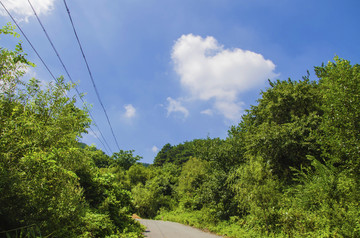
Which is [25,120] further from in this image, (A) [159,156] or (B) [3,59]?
(A) [159,156]

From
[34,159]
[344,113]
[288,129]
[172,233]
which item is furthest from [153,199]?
[34,159]

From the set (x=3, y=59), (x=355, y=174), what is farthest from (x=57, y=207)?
(x=355, y=174)

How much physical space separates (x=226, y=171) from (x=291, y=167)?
8.07 meters

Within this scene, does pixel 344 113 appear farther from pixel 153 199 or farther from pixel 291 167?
pixel 153 199

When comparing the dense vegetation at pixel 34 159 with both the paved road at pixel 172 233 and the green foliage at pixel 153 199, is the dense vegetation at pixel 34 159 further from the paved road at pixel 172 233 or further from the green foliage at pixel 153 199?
the green foliage at pixel 153 199

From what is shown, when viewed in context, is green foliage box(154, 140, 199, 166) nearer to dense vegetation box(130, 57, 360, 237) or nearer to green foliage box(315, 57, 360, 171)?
dense vegetation box(130, 57, 360, 237)

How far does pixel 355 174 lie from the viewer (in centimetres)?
943

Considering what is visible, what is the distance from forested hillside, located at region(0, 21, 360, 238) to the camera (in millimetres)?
4766

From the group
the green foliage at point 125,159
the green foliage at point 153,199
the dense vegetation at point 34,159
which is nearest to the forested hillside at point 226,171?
the dense vegetation at point 34,159

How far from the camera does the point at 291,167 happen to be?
514 inches

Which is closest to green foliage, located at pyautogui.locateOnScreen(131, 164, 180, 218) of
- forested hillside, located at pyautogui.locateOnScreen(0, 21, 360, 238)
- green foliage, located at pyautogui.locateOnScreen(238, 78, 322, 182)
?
forested hillside, located at pyautogui.locateOnScreen(0, 21, 360, 238)

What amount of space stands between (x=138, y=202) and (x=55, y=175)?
3026 centimetres

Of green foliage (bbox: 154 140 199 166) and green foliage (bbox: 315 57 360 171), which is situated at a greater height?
green foliage (bbox: 154 140 199 166)

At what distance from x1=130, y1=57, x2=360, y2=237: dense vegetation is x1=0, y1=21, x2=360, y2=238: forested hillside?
6cm
